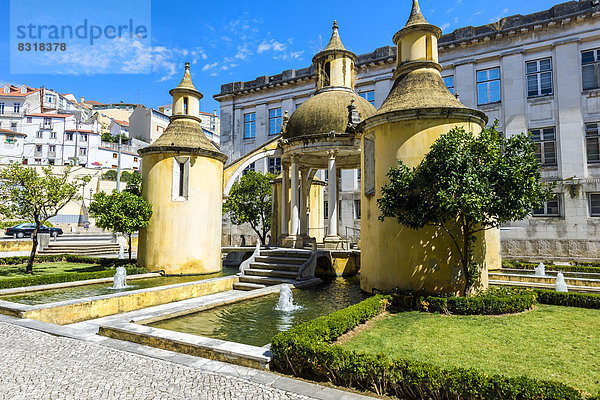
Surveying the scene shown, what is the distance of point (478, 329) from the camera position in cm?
856

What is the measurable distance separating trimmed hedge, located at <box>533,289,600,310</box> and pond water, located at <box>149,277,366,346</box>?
18.2ft

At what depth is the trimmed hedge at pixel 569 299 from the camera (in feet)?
35.5

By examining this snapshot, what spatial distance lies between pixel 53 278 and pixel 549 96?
3155 cm

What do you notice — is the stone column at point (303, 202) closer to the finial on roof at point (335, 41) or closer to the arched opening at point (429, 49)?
the finial on roof at point (335, 41)

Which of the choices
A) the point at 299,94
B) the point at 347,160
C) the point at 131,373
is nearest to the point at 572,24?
the point at 347,160

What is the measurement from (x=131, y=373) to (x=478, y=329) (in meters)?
7.23

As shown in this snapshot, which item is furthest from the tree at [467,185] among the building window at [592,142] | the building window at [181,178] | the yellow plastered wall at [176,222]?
the building window at [592,142]

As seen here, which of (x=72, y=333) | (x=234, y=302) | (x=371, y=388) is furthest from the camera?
(x=234, y=302)

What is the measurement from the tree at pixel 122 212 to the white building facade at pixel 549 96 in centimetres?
2422

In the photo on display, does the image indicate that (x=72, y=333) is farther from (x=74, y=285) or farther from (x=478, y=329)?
(x=478, y=329)

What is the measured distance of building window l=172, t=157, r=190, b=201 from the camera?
18.9 meters

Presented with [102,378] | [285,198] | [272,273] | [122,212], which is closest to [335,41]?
[285,198]

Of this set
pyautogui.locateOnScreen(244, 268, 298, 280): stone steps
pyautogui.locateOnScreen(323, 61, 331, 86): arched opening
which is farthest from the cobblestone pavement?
pyautogui.locateOnScreen(323, 61, 331, 86): arched opening

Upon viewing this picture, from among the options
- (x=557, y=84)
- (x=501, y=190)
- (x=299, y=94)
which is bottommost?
(x=501, y=190)
